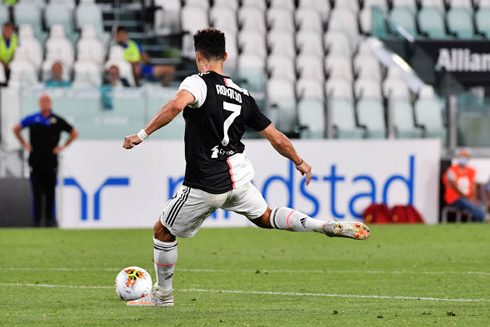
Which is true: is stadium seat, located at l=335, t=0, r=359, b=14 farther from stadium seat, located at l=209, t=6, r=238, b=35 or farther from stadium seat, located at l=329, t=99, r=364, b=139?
stadium seat, located at l=329, t=99, r=364, b=139

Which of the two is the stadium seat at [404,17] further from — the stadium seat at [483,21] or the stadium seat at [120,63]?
the stadium seat at [120,63]

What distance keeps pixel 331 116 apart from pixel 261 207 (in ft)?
33.1

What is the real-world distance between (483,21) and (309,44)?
13.9 ft

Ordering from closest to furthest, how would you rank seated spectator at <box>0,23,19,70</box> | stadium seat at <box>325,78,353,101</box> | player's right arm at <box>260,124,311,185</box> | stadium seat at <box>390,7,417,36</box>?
1. player's right arm at <box>260,124,311,185</box>
2. seated spectator at <box>0,23,19,70</box>
3. stadium seat at <box>325,78,353,101</box>
4. stadium seat at <box>390,7,417,36</box>

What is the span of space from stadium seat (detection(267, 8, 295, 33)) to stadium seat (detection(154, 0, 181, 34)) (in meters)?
2.02

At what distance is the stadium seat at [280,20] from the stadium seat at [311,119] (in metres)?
4.44

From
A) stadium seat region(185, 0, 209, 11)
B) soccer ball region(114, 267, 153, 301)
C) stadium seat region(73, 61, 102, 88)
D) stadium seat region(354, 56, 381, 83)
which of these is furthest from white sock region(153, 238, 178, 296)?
stadium seat region(185, 0, 209, 11)

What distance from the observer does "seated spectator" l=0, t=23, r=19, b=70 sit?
1816 cm

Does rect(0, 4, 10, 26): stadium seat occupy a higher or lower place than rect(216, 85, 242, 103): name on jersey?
higher


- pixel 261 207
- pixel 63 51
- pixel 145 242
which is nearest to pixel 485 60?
pixel 63 51

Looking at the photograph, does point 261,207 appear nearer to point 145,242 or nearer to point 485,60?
point 145,242

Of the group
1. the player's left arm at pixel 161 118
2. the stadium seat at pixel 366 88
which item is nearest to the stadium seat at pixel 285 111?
the stadium seat at pixel 366 88

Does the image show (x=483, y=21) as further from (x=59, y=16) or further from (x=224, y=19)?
(x=59, y=16)

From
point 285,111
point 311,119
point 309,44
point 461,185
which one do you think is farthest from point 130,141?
point 309,44
